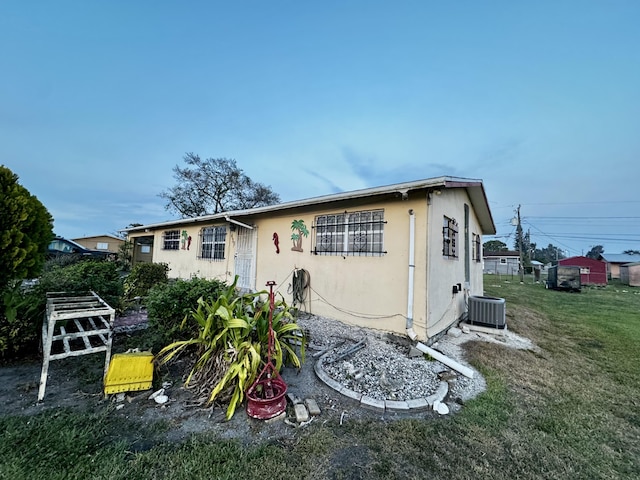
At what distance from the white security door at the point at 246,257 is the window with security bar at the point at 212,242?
1.02 metres

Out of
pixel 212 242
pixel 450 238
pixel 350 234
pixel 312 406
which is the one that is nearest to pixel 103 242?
pixel 212 242

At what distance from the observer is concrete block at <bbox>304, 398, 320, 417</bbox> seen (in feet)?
7.96

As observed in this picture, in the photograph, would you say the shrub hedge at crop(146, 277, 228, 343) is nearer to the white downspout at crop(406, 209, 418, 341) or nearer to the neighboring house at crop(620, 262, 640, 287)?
the white downspout at crop(406, 209, 418, 341)

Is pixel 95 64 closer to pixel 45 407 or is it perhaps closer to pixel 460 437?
pixel 45 407

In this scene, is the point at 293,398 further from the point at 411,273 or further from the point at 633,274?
the point at 633,274

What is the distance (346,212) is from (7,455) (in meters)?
5.26

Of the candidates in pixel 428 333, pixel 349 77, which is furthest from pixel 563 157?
pixel 428 333

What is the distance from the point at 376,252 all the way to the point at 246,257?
185 inches

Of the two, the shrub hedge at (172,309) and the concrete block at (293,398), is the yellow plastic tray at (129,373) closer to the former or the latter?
the shrub hedge at (172,309)

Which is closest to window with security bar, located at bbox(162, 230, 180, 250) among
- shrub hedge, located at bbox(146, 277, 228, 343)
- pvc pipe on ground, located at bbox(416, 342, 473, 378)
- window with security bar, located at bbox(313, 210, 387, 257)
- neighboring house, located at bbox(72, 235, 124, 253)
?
window with security bar, located at bbox(313, 210, 387, 257)

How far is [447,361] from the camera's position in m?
3.77

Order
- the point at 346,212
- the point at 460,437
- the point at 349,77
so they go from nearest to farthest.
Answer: the point at 460,437, the point at 346,212, the point at 349,77

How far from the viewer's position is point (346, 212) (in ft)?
18.7

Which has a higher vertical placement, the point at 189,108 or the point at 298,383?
the point at 189,108
